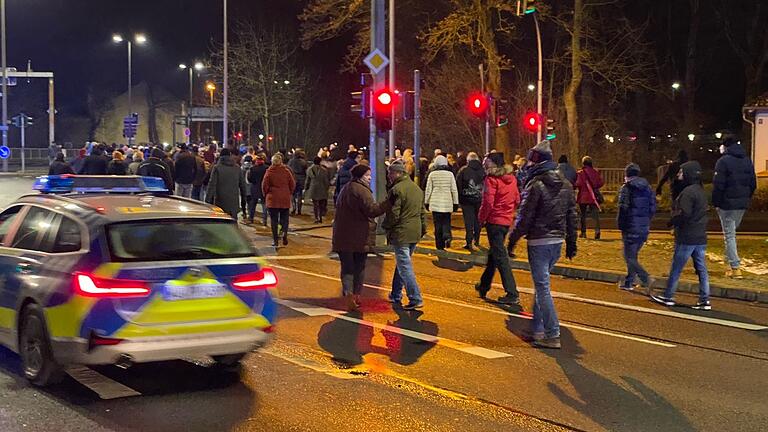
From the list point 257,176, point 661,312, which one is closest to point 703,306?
point 661,312

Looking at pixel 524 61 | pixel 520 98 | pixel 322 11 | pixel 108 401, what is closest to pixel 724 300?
pixel 108 401

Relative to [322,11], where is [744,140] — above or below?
below

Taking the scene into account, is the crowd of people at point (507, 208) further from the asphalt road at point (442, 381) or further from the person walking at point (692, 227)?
the asphalt road at point (442, 381)

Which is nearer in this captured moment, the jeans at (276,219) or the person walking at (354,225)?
the person walking at (354,225)

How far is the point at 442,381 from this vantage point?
6809 millimetres

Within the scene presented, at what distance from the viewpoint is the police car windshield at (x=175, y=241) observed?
20.2 feet

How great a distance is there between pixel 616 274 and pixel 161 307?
27.9 ft

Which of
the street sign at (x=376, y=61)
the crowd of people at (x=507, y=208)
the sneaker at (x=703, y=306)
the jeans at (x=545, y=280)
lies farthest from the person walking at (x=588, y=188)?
the jeans at (x=545, y=280)

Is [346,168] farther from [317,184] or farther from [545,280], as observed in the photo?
[545,280]

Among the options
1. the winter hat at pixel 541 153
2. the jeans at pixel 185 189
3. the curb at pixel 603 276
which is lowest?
the curb at pixel 603 276

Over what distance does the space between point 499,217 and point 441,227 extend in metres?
4.90

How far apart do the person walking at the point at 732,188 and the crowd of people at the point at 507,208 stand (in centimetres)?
1

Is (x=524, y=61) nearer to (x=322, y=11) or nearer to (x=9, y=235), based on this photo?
(x=322, y=11)

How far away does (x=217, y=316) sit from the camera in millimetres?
6301
